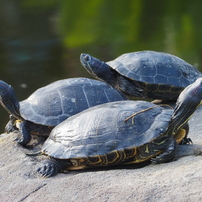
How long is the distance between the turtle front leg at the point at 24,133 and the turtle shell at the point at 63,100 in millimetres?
99

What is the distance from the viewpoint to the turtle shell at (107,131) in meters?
3.50

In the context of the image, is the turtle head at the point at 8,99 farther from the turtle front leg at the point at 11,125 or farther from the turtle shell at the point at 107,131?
the turtle shell at the point at 107,131

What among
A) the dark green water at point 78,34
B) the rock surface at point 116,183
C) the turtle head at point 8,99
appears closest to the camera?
the rock surface at point 116,183

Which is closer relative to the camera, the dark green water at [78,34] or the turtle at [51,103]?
the turtle at [51,103]

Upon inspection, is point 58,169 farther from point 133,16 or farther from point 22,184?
point 133,16

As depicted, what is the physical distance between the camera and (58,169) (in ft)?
12.3

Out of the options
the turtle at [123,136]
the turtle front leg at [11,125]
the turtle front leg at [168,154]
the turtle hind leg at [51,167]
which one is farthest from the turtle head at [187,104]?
the turtle front leg at [11,125]

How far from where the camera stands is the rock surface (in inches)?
110

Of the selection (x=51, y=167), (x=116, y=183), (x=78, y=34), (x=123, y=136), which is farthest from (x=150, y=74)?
(x=78, y=34)

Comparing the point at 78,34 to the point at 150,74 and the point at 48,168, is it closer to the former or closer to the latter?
the point at 150,74

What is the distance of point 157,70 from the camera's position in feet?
18.8

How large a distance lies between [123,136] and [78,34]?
11492mm

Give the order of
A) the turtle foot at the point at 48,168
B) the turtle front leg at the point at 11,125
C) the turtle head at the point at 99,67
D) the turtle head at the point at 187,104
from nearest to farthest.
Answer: the turtle head at the point at 187,104, the turtle foot at the point at 48,168, the turtle front leg at the point at 11,125, the turtle head at the point at 99,67

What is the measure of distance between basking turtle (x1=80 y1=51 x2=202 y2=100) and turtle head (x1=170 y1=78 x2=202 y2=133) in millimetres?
2152
